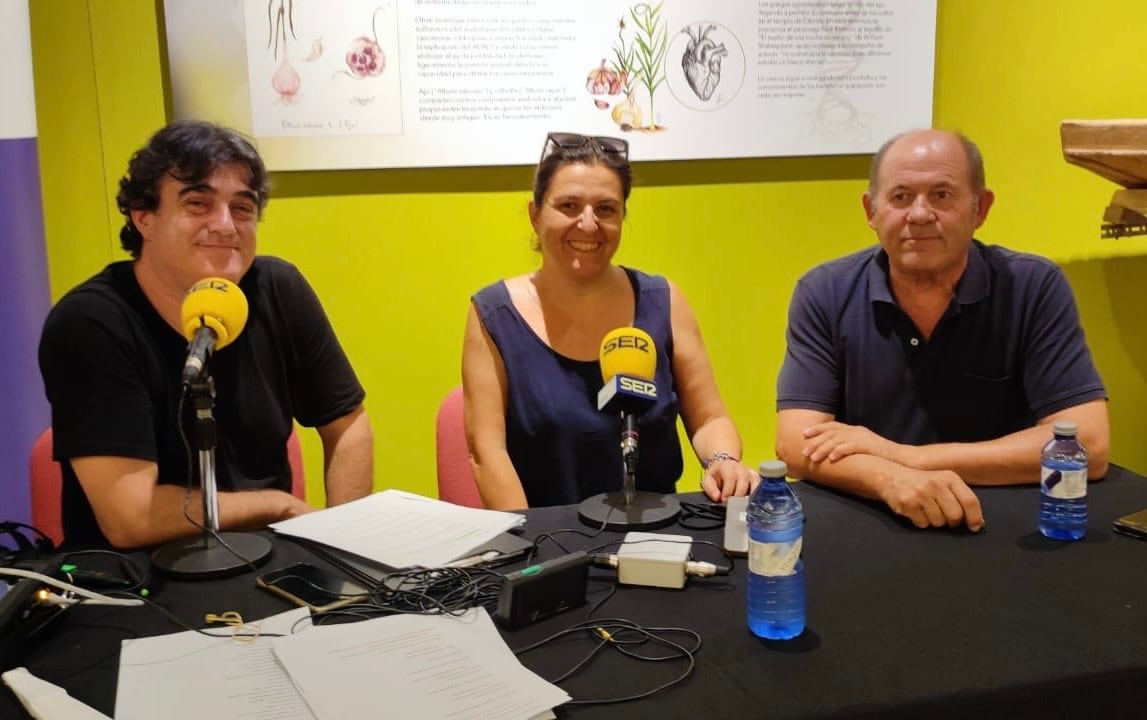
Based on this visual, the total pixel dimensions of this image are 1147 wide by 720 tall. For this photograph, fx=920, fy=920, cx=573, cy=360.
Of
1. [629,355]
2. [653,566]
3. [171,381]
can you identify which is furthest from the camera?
[171,381]

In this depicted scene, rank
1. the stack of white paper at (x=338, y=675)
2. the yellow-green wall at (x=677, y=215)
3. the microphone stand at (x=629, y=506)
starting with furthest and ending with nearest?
the yellow-green wall at (x=677, y=215), the microphone stand at (x=629, y=506), the stack of white paper at (x=338, y=675)

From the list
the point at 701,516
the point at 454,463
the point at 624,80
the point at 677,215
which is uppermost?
the point at 624,80

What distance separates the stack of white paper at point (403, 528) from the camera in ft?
5.09

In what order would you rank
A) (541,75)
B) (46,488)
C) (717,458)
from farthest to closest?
(541,75) → (46,488) → (717,458)

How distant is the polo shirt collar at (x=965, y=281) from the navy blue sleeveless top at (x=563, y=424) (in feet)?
1.77

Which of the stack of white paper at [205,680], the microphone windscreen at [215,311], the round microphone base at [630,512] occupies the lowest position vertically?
the round microphone base at [630,512]

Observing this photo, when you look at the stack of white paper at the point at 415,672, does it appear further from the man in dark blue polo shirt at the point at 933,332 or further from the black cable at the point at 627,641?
the man in dark blue polo shirt at the point at 933,332

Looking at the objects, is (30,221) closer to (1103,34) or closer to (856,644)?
(856,644)

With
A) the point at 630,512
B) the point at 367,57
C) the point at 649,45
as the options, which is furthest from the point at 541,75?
the point at 630,512

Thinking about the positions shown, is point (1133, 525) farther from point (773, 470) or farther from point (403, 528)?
point (403, 528)

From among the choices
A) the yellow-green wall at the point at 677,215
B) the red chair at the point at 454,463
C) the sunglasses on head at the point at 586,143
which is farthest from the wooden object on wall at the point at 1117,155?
the red chair at the point at 454,463

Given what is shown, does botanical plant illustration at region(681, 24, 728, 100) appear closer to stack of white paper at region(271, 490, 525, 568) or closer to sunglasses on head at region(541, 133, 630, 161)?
sunglasses on head at region(541, 133, 630, 161)

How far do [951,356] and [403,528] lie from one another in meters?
1.35

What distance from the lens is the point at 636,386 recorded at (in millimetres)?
1652
